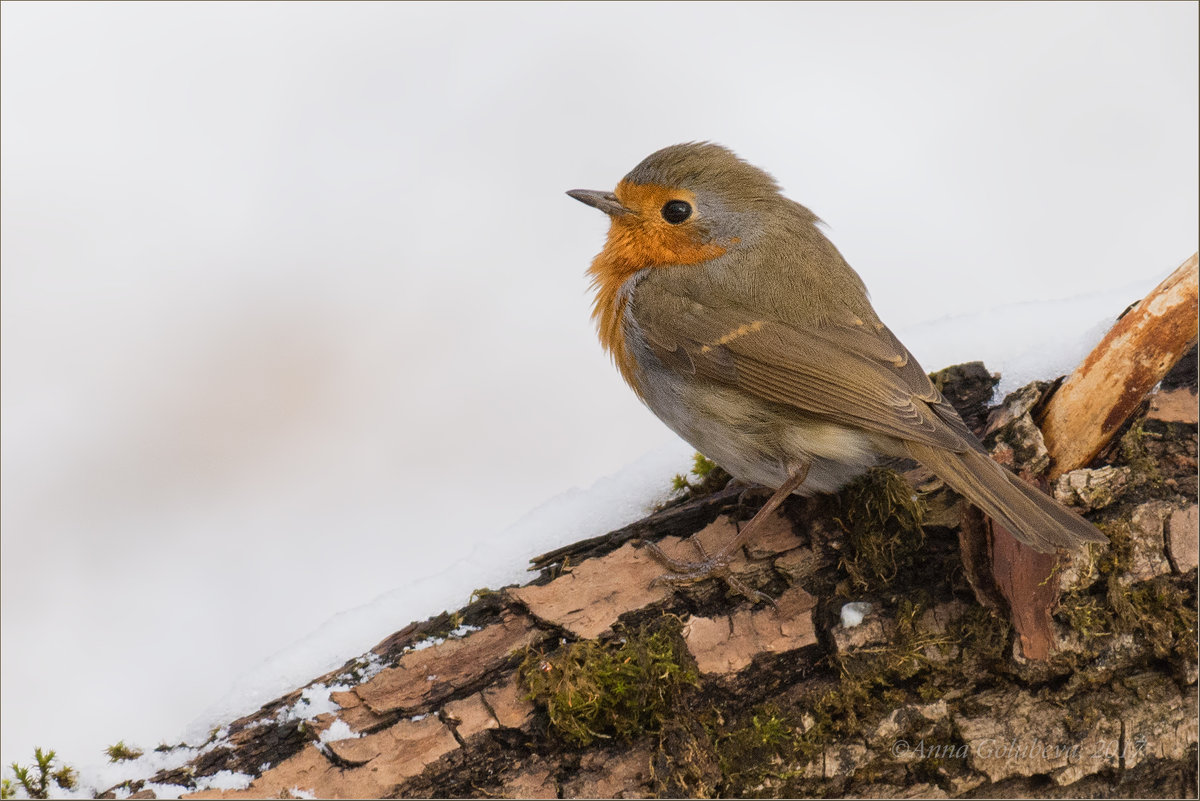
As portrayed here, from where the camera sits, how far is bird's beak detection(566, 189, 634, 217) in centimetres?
368

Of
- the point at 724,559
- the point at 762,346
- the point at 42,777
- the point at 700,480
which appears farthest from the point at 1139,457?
the point at 42,777

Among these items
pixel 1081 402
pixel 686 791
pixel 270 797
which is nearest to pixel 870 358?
pixel 1081 402

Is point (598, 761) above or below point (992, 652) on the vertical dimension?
above

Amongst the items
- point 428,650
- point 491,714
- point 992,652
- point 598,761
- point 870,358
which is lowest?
point 992,652

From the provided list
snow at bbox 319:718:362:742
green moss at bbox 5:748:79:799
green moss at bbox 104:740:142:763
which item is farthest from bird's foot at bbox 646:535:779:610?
Result: green moss at bbox 5:748:79:799

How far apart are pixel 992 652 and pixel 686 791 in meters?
0.93

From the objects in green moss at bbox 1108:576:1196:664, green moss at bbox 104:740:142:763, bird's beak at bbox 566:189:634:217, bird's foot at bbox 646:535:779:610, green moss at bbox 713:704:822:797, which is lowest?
green moss at bbox 1108:576:1196:664

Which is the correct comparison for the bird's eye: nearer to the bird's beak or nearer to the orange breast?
the orange breast

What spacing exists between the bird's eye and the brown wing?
35cm

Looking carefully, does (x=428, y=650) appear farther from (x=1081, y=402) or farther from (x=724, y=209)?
(x=1081, y=402)

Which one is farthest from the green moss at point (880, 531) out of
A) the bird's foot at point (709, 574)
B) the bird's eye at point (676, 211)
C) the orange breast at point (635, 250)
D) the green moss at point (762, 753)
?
the bird's eye at point (676, 211)

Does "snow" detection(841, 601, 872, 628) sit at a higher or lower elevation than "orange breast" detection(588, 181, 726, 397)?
lower

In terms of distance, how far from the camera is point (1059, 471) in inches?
123

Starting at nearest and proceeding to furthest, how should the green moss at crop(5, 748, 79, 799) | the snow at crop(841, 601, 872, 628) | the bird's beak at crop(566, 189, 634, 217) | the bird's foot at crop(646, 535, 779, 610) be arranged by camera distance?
1. the green moss at crop(5, 748, 79, 799)
2. the snow at crop(841, 601, 872, 628)
3. the bird's foot at crop(646, 535, 779, 610)
4. the bird's beak at crop(566, 189, 634, 217)
